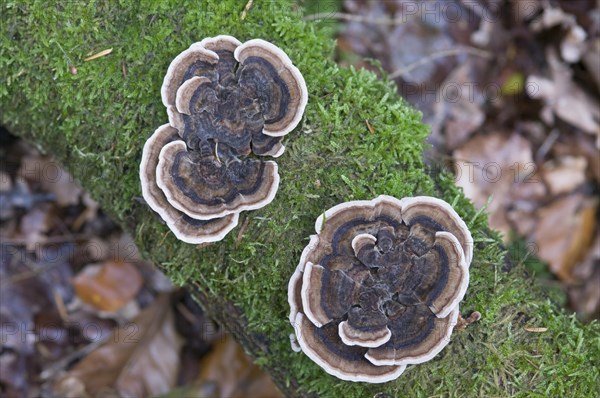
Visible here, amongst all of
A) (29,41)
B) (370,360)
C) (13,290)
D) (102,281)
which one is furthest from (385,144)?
(13,290)

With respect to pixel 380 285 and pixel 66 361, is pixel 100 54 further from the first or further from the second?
pixel 66 361

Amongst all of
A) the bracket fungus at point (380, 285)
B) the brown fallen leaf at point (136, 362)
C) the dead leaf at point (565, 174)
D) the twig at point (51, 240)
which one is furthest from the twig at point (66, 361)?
the dead leaf at point (565, 174)

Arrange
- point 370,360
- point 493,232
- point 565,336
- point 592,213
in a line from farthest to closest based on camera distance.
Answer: point 592,213
point 493,232
point 565,336
point 370,360

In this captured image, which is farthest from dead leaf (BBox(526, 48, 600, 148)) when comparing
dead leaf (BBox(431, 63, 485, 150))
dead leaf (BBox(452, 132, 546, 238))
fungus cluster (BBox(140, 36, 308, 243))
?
fungus cluster (BBox(140, 36, 308, 243))

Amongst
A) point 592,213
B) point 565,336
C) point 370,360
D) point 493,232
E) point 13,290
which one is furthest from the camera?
point 592,213

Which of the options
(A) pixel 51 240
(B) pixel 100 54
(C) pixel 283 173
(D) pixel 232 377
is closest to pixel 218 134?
(C) pixel 283 173

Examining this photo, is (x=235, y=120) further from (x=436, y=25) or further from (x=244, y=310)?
(x=436, y=25)

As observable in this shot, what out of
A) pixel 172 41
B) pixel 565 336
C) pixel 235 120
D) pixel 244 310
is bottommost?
pixel 565 336

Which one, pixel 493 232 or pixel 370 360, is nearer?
pixel 370 360

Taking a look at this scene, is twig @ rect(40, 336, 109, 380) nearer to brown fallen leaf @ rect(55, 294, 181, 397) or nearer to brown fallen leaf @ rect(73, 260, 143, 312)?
brown fallen leaf @ rect(55, 294, 181, 397)
